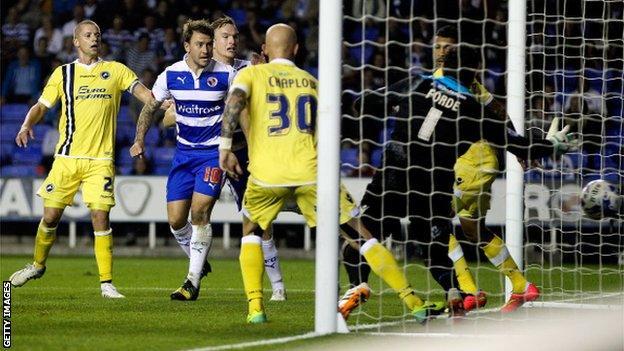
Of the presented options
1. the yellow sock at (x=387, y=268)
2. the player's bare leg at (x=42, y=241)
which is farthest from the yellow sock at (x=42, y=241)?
the yellow sock at (x=387, y=268)

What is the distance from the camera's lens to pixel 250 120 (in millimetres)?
9492

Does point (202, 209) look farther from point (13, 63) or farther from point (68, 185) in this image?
point (13, 63)

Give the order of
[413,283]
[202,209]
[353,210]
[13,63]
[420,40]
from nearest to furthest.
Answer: [353,210] → [202,209] → [413,283] → [420,40] → [13,63]

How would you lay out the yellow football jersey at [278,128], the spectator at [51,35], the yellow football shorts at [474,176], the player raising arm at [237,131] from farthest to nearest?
the spectator at [51,35] < the player raising arm at [237,131] < the yellow football shorts at [474,176] < the yellow football jersey at [278,128]

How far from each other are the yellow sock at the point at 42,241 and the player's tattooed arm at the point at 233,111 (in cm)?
370

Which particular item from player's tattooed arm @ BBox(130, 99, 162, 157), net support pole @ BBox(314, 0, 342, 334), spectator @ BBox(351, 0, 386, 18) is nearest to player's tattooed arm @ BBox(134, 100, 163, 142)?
player's tattooed arm @ BBox(130, 99, 162, 157)

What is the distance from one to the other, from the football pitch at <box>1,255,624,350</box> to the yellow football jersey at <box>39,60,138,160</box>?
123 centimetres

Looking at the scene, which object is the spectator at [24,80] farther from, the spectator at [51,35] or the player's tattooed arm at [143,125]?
the player's tattooed arm at [143,125]

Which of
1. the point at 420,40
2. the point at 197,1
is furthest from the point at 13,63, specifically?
the point at 420,40

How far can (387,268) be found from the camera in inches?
366

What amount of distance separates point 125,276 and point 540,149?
22.6 feet

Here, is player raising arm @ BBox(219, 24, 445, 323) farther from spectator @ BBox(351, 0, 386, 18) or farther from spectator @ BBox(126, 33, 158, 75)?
spectator @ BBox(126, 33, 158, 75)

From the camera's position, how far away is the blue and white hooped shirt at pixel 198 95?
1203 centimetres

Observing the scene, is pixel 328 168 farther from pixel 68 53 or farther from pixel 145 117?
pixel 68 53
